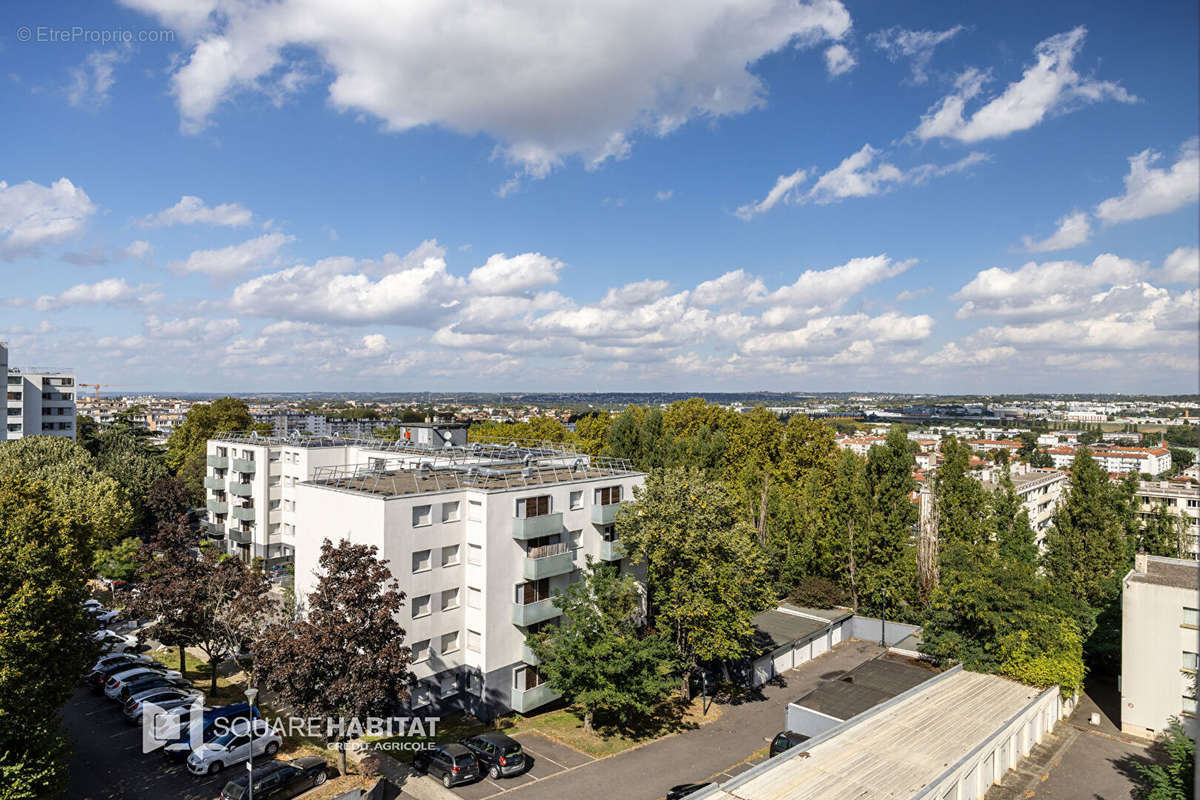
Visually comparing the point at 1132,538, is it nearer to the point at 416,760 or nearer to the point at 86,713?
the point at 416,760

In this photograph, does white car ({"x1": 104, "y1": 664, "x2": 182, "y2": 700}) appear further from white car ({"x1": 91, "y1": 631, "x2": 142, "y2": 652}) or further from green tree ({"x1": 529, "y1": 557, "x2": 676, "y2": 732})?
green tree ({"x1": 529, "y1": 557, "x2": 676, "y2": 732})

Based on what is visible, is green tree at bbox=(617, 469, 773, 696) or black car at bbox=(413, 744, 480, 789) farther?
green tree at bbox=(617, 469, 773, 696)

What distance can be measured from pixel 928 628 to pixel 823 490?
83.1 ft

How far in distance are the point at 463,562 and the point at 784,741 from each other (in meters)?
16.5

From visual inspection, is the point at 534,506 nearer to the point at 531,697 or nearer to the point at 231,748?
the point at 531,697

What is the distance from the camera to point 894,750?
24406 mm

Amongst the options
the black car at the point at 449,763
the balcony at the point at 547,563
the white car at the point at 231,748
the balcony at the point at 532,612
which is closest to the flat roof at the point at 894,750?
the black car at the point at 449,763

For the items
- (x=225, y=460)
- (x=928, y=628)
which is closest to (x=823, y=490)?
(x=928, y=628)

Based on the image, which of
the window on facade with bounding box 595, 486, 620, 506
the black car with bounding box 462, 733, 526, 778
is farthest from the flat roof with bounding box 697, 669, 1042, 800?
the window on facade with bounding box 595, 486, 620, 506

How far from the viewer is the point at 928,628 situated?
36312 mm

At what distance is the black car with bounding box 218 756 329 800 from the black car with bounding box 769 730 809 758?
60.2 ft

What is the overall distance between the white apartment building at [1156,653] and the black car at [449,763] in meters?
31.0

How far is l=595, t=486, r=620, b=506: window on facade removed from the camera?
36938 mm

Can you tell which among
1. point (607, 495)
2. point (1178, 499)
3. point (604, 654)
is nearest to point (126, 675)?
point (604, 654)
